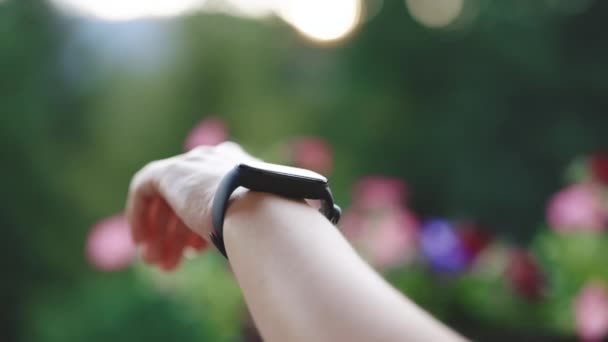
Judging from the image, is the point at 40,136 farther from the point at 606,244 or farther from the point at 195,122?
the point at 606,244

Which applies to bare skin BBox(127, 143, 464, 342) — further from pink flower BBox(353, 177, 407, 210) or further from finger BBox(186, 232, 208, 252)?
pink flower BBox(353, 177, 407, 210)

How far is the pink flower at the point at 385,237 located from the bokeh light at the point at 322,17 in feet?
1.15

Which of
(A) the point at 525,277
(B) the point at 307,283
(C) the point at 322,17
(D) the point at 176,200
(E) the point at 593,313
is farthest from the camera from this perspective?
(C) the point at 322,17

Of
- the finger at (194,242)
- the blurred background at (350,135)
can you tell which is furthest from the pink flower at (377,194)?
the finger at (194,242)

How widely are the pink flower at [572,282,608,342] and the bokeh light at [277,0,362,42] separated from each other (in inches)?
23.1

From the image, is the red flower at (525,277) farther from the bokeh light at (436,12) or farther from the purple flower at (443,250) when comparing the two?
the bokeh light at (436,12)

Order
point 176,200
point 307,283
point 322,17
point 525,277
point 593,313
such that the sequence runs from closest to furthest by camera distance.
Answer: point 307,283 → point 176,200 → point 593,313 → point 525,277 → point 322,17

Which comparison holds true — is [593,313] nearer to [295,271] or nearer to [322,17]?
[322,17]

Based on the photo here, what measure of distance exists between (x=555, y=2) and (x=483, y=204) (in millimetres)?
362

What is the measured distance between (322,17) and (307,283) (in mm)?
942

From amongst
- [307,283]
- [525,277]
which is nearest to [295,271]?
[307,283]

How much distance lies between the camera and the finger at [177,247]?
0.60 m

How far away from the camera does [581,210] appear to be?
3.63 ft

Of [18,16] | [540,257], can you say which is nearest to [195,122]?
[18,16]
